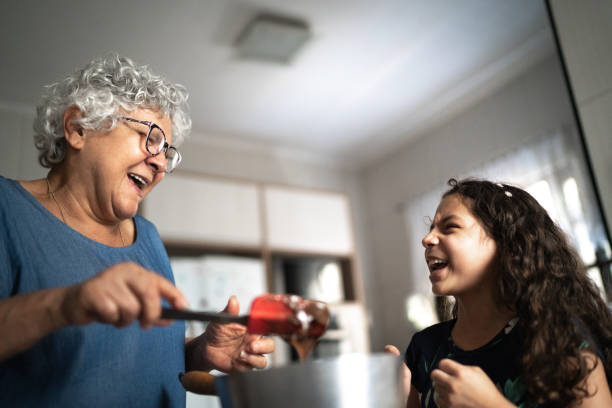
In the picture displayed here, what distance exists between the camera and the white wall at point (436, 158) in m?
3.35

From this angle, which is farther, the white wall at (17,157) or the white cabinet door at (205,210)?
the white cabinet door at (205,210)

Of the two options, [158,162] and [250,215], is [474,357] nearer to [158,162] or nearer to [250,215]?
[158,162]

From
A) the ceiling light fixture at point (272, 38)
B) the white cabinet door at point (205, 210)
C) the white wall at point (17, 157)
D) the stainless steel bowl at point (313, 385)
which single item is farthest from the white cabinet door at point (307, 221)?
the stainless steel bowl at point (313, 385)

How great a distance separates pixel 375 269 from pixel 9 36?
10.8 feet

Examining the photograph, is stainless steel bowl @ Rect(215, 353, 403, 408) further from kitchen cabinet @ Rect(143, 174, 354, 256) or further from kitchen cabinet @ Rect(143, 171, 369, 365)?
kitchen cabinet @ Rect(143, 174, 354, 256)

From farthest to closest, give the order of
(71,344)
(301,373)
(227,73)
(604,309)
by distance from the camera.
Answer: (227,73) < (604,309) < (71,344) < (301,373)

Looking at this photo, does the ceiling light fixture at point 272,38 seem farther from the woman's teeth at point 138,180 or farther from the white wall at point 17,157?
the woman's teeth at point 138,180

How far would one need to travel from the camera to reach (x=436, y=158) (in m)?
4.11

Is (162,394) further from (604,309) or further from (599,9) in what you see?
(599,9)

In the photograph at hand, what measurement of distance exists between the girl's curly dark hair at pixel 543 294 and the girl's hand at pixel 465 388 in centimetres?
16

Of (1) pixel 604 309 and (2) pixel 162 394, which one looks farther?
(1) pixel 604 309

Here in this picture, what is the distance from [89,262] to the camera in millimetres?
982

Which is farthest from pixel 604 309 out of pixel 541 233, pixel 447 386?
pixel 447 386

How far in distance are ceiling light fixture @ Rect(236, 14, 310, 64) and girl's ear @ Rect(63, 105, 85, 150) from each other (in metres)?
1.81
